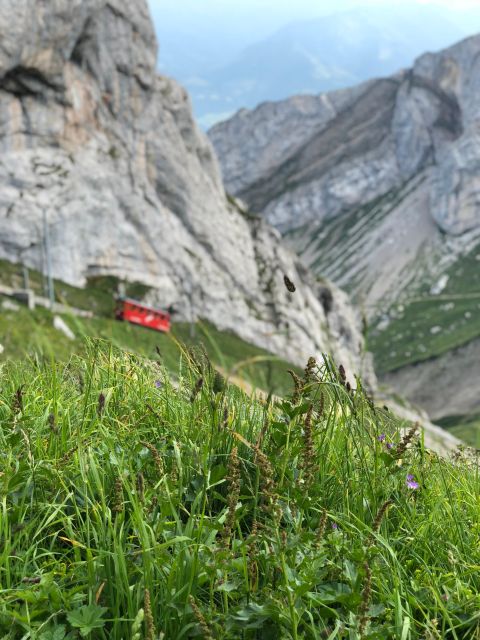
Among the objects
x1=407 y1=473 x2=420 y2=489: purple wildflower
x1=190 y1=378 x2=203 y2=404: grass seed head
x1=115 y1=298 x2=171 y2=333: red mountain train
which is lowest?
x1=115 y1=298 x2=171 y2=333: red mountain train

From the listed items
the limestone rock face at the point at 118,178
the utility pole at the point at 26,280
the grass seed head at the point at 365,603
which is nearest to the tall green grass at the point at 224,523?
the grass seed head at the point at 365,603

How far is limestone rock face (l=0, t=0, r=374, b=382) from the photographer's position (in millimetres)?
105875

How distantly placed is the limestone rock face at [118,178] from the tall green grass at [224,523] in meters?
95.8

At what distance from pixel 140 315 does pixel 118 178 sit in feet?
150

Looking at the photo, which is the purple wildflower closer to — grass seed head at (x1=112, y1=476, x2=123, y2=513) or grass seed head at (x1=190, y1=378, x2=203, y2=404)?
grass seed head at (x1=190, y1=378, x2=203, y2=404)

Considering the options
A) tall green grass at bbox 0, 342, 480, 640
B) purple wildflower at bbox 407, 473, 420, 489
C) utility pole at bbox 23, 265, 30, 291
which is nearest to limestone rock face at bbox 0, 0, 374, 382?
utility pole at bbox 23, 265, 30, 291

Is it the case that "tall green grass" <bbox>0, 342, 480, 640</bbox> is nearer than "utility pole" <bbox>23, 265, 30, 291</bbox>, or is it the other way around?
"tall green grass" <bbox>0, 342, 480, 640</bbox>

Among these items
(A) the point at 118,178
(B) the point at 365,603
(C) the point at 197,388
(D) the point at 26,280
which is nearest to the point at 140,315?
(D) the point at 26,280

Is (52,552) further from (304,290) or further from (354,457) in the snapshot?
(304,290)

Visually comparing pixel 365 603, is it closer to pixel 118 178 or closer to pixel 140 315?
pixel 140 315

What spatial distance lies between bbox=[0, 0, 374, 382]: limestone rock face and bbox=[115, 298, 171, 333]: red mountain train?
23.1 metres

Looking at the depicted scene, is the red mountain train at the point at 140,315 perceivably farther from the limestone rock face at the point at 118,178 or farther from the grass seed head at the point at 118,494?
the grass seed head at the point at 118,494

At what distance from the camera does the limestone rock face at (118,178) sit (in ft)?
347

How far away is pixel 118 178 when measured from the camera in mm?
121438
